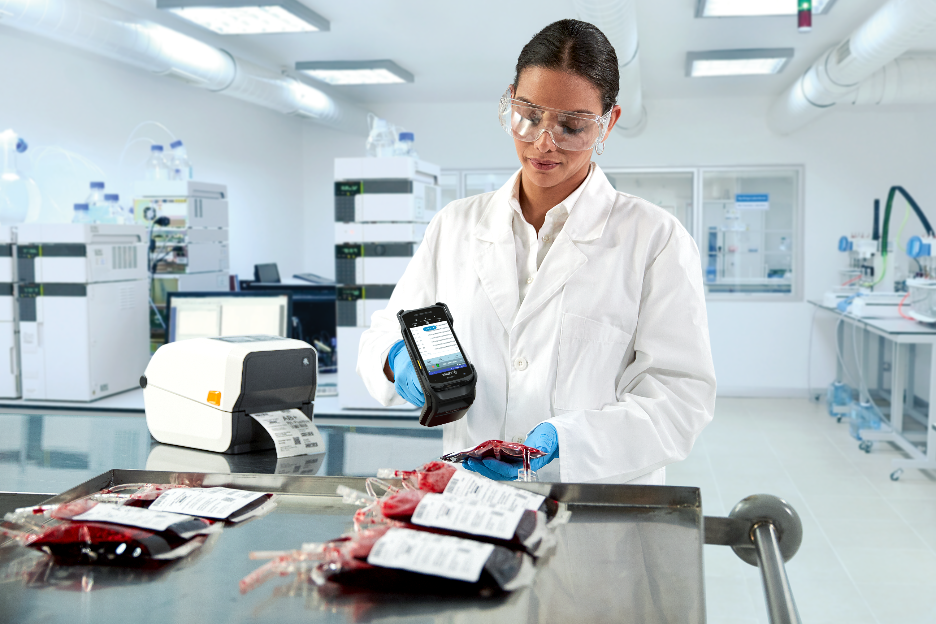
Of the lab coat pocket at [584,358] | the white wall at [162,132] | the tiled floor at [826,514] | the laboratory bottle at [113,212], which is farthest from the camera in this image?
the white wall at [162,132]

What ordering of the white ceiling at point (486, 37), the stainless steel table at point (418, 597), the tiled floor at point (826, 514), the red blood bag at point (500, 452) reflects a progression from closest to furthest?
the stainless steel table at point (418, 597)
the red blood bag at point (500, 452)
the tiled floor at point (826, 514)
the white ceiling at point (486, 37)

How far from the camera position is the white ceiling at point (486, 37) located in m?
4.66

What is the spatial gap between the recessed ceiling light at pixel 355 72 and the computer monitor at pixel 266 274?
1.51m

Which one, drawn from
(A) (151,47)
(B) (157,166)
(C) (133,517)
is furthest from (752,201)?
(C) (133,517)

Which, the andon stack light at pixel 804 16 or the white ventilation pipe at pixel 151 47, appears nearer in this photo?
the andon stack light at pixel 804 16

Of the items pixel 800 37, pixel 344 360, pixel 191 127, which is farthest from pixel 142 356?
pixel 800 37

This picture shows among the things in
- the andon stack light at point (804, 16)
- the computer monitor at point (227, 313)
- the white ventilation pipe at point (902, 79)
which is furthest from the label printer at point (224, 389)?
the white ventilation pipe at point (902, 79)

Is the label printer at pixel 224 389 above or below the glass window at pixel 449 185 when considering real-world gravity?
below

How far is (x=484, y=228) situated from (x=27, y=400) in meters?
2.99

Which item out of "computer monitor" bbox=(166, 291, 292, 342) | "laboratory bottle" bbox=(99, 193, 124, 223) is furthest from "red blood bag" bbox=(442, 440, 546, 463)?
"laboratory bottle" bbox=(99, 193, 124, 223)

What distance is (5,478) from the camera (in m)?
1.41

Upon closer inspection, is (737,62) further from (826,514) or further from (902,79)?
(826,514)

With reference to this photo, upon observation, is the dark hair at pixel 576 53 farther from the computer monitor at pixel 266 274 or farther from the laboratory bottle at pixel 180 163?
the computer monitor at pixel 266 274

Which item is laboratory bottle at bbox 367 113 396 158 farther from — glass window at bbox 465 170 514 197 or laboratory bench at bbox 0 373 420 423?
glass window at bbox 465 170 514 197
